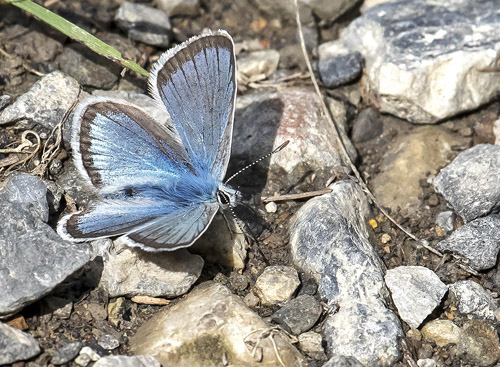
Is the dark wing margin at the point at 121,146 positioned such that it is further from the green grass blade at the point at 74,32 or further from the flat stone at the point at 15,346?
the flat stone at the point at 15,346

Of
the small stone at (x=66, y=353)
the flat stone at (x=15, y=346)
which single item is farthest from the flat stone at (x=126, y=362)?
the flat stone at (x=15, y=346)

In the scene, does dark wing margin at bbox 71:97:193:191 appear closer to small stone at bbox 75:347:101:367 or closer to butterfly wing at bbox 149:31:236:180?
butterfly wing at bbox 149:31:236:180

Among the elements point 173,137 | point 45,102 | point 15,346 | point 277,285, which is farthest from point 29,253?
point 277,285

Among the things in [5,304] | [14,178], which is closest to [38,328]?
[5,304]

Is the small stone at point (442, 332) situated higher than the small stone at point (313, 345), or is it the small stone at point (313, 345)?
the small stone at point (313, 345)

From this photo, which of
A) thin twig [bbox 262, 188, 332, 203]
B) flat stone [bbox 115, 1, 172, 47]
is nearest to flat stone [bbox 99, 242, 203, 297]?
thin twig [bbox 262, 188, 332, 203]

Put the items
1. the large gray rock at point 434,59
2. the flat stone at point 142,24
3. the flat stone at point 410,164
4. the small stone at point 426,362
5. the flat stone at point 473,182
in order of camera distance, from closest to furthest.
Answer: the small stone at point 426,362
the flat stone at point 473,182
the flat stone at point 410,164
the large gray rock at point 434,59
the flat stone at point 142,24
